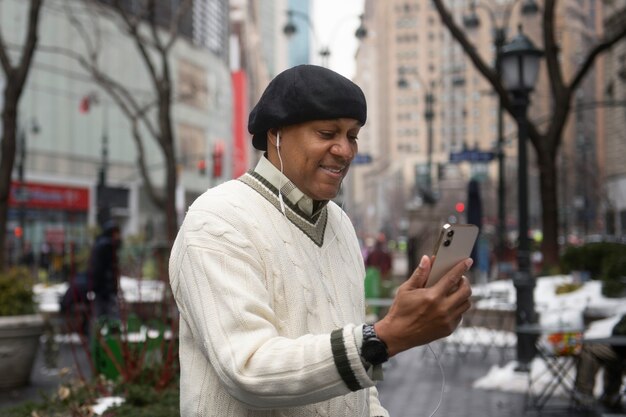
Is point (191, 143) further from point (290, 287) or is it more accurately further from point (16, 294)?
point (290, 287)

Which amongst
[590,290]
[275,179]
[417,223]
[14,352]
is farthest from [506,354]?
[417,223]

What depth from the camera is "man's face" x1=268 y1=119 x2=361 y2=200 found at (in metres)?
2.40

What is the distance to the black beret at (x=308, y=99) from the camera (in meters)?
2.37

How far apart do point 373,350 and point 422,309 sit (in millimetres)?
145

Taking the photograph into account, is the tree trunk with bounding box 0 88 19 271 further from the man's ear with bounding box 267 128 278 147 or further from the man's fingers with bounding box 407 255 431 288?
the man's fingers with bounding box 407 255 431 288

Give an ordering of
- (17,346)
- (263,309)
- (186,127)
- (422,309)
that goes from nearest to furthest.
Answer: (422,309) < (263,309) < (17,346) < (186,127)

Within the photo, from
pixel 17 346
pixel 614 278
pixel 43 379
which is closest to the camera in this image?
pixel 17 346

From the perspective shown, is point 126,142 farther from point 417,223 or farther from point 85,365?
point 85,365

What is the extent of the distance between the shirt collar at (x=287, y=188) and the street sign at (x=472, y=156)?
763 inches

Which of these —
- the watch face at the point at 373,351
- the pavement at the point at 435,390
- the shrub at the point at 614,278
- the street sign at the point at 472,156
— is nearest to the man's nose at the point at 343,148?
the watch face at the point at 373,351

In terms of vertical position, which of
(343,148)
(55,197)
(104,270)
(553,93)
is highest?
(553,93)

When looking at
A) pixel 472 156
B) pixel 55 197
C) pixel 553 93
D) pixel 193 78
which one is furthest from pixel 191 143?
pixel 553 93

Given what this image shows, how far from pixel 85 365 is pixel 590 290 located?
7.59 m

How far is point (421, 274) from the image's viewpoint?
198 centimetres
